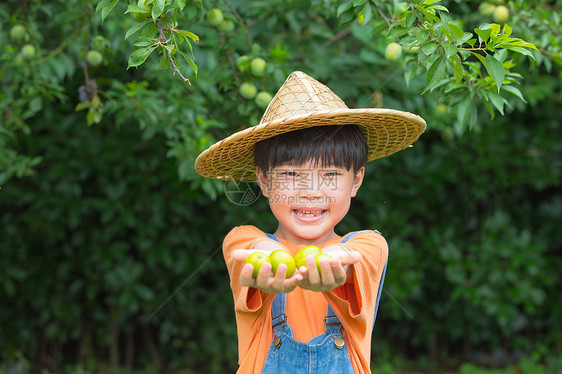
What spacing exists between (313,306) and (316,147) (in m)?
0.38

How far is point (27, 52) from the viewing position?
2230 millimetres

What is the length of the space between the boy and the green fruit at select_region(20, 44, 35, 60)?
122 cm

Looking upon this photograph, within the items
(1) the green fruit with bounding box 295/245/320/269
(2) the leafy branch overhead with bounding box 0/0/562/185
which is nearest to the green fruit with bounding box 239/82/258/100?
(2) the leafy branch overhead with bounding box 0/0/562/185

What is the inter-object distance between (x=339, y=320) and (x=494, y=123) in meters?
2.46

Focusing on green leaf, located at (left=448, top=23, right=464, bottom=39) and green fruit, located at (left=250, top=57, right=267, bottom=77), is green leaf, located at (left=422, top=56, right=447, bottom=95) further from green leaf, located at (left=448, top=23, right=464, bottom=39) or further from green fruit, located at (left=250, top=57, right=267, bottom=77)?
green fruit, located at (left=250, top=57, right=267, bottom=77)

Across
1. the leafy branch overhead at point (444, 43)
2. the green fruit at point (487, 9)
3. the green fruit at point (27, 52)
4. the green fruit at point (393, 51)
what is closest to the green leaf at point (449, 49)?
the leafy branch overhead at point (444, 43)

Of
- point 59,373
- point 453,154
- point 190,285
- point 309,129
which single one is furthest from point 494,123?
point 59,373

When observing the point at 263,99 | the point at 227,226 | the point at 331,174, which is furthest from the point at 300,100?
the point at 227,226

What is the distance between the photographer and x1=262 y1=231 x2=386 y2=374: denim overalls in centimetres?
127

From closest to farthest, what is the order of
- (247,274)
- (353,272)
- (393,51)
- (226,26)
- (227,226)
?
(247,274) → (353,272) → (393,51) → (226,26) → (227,226)

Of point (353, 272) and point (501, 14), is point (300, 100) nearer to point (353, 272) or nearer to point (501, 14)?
point (353, 272)

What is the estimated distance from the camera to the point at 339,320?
4.19 ft

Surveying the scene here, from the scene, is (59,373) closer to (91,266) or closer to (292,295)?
(91,266)

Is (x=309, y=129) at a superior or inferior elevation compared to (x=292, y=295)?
superior
